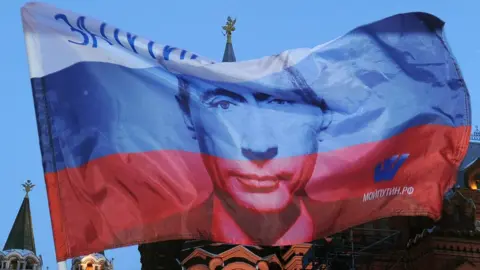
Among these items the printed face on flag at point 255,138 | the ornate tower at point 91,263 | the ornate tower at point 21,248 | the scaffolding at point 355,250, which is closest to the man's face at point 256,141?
the printed face on flag at point 255,138

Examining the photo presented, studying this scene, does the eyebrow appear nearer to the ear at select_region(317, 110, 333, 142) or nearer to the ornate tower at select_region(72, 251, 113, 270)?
the ear at select_region(317, 110, 333, 142)

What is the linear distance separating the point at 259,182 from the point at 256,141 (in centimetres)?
70

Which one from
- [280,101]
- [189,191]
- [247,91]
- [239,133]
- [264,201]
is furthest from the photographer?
[280,101]

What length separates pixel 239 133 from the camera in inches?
439

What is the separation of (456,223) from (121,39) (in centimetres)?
1511

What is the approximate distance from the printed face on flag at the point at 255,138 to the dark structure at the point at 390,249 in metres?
9.87

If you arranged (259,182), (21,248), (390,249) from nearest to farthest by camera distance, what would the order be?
(259,182) → (390,249) → (21,248)

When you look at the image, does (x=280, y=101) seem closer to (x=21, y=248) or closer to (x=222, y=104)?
(x=222, y=104)

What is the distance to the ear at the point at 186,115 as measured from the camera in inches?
422

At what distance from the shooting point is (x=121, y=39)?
1098 cm

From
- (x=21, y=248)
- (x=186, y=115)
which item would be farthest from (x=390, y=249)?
(x=21, y=248)

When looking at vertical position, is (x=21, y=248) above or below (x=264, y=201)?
above

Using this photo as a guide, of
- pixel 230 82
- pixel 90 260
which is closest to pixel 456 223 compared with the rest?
pixel 230 82

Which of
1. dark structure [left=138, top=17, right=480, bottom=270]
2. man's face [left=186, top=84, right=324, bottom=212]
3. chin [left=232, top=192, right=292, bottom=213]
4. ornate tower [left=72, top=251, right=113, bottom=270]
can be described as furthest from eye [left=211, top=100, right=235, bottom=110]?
ornate tower [left=72, top=251, right=113, bottom=270]
